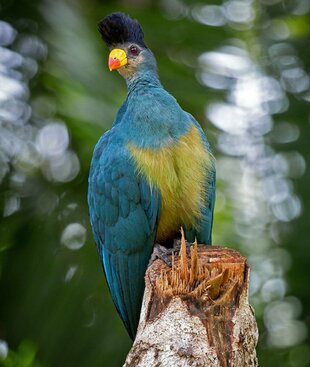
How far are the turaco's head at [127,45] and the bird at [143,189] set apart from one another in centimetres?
23

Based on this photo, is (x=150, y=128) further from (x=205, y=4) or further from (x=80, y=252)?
(x=205, y=4)

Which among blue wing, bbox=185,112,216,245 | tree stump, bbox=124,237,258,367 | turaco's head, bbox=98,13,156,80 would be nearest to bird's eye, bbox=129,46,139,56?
turaco's head, bbox=98,13,156,80

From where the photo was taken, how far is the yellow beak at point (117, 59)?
14.6ft

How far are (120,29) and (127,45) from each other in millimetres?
94

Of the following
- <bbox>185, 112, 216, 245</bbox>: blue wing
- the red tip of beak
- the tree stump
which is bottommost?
the tree stump

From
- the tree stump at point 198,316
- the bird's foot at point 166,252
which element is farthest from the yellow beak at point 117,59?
the tree stump at point 198,316

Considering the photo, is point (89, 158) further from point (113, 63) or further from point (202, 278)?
point (202, 278)

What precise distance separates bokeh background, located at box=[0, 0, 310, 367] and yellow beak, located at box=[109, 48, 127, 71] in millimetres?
205

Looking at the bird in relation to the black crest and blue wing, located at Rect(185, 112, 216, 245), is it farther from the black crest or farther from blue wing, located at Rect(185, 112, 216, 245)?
the black crest

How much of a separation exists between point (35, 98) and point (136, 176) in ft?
3.62

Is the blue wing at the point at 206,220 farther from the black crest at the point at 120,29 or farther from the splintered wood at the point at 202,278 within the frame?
the splintered wood at the point at 202,278

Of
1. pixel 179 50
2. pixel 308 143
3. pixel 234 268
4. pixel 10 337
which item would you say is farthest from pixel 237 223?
pixel 234 268

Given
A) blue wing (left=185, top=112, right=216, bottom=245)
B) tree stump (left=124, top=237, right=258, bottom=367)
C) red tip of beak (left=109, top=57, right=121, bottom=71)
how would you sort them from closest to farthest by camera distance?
1. tree stump (left=124, top=237, right=258, bottom=367)
2. blue wing (left=185, top=112, right=216, bottom=245)
3. red tip of beak (left=109, top=57, right=121, bottom=71)

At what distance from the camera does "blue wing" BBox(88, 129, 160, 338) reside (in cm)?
417
